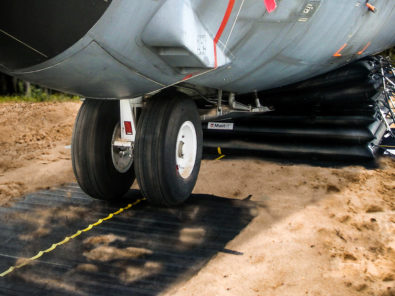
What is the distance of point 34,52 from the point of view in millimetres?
2211

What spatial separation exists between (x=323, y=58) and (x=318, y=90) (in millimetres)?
1158

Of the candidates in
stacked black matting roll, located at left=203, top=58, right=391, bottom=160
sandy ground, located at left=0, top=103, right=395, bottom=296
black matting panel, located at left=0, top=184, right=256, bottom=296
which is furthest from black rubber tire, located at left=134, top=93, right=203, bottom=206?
stacked black matting roll, located at left=203, top=58, right=391, bottom=160

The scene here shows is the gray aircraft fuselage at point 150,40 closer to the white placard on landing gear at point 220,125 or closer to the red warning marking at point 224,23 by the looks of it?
the red warning marking at point 224,23

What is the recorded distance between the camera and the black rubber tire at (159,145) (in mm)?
3311

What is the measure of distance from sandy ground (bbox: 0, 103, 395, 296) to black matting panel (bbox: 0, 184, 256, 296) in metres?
0.17

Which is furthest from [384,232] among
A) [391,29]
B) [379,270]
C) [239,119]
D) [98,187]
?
[391,29]

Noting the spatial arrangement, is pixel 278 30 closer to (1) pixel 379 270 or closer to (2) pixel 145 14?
(2) pixel 145 14

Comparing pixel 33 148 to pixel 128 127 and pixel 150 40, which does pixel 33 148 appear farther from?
pixel 150 40

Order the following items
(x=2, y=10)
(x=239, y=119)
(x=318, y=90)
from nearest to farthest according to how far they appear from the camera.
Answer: (x=2, y=10) → (x=318, y=90) → (x=239, y=119)

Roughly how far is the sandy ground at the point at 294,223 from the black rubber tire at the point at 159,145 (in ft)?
2.48

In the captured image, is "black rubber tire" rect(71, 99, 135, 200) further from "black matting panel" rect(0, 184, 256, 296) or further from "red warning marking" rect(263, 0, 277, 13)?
"red warning marking" rect(263, 0, 277, 13)

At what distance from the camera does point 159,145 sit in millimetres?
3301

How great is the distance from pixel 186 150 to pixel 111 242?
106cm

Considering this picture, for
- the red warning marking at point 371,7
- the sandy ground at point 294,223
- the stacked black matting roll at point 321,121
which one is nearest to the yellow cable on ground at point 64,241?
the sandy ground at point 294,223
